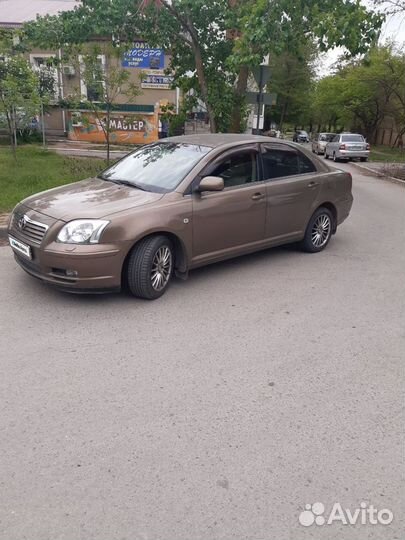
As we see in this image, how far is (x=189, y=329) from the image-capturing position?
13.9 feet

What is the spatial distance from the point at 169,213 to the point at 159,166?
0.93 metres

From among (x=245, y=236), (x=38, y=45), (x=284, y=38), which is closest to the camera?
(x=245, y=236)

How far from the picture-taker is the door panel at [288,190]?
5.89 m

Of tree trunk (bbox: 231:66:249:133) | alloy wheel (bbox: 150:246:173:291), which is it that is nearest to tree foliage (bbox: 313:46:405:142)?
tree trunk (bbox: 231:66:249:133)

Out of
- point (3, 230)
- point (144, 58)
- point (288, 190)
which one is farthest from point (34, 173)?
point (144, 58)

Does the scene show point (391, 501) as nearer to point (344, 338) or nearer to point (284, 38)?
point (344, 338)

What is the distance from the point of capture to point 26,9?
1072 inches

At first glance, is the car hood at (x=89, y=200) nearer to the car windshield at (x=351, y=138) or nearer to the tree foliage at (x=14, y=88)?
the tree foliage at (x=14, y=88)

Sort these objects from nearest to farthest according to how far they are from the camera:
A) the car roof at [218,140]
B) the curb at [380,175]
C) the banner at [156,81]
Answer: the car roof at [218,140]
the curb at [380,175]
the banner at [156,81]

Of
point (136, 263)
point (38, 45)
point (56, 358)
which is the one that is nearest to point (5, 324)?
point (56, 358)

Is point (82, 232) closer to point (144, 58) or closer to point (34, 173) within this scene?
point (34, 173)

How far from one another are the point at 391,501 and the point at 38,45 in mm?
14400

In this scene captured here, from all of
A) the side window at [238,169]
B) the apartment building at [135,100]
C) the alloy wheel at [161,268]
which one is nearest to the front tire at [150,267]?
the alloy wheel at [161,268]

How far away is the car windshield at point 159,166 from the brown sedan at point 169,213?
0.05 ft
